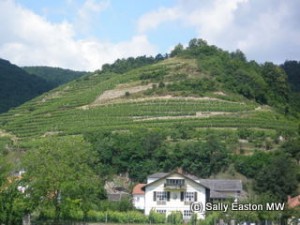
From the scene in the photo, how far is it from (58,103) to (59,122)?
17.9 meters

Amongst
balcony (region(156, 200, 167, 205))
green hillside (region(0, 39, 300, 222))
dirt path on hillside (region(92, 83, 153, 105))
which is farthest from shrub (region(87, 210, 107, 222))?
dirt path on hillside (region(92, 83, 153, 105))

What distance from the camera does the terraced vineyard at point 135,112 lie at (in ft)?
397

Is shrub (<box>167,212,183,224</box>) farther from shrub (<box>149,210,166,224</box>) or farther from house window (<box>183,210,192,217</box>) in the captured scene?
house window (<box>183,210,192,217</box>)

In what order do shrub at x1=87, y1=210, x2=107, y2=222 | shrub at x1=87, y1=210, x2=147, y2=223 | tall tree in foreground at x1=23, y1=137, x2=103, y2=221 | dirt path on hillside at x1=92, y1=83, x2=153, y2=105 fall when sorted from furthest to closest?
dirt path on hillside at x1=92, y1=83, x2=153, y2=105
shrub at x1=87, y1=210, x2=147, y2=223
shrub at x1=87, y1=210, x2=107, y2=222
tall tree in foreground at x1=23, y1=137, x2=103, y2=221

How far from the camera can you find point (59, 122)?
13112 cm

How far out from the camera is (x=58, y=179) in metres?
58.9

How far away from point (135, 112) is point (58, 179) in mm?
72104

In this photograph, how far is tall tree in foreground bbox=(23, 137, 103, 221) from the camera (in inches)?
2322

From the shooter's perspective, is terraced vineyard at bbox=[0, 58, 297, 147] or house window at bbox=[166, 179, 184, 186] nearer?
house window at bbox=[166, 179, 184, 186]

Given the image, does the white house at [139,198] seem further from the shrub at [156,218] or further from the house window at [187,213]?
the shrub at [156,218]

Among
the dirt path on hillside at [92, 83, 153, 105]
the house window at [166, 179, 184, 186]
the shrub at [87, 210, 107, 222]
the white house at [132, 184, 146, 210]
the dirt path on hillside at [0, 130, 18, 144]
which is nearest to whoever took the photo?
the shrub at [87, 210, 107, 222]

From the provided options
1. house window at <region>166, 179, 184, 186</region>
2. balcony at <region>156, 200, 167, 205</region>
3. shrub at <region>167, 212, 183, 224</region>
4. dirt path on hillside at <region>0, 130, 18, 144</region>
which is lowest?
shrub at <region>167, 212, 183, 224</region>

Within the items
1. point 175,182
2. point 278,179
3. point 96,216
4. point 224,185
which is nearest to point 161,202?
point 175,182

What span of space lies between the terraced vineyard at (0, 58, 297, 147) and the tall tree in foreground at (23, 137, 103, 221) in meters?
55.7
